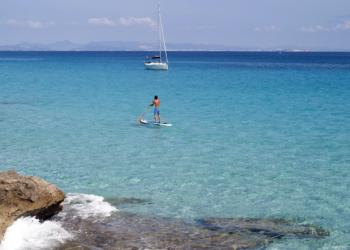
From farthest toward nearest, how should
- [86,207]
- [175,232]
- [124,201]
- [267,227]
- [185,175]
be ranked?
[185,175]
[124,201]
[86,207]
[267,227]
[175,232]

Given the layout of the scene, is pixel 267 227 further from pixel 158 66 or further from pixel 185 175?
pixel 158 66

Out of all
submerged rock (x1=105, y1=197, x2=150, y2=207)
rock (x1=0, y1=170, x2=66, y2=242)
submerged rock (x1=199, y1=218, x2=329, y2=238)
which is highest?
rock (x1=0, y1=170, x2=66, y2=242)

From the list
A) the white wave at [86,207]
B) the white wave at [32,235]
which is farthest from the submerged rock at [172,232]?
the white wave at [32,235]

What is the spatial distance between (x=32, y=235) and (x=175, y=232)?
10.2 ft

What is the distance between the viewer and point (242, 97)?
3778cm

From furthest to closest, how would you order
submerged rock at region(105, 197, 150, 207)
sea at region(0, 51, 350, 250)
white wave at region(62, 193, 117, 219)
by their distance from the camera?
submerged rock at region(105, 197, 150, 207) < white wave at region(62, 193, 117, 219) < sea at region(0, 51, 350, 250)

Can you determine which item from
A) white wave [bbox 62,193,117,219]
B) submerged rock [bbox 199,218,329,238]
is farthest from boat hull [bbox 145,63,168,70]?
submerged rock [bbox 199,218,329,238]

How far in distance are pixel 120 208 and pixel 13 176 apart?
3109 mm

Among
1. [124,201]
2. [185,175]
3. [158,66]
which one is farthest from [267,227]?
[158,66]

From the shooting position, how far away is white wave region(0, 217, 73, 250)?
26.8 feet

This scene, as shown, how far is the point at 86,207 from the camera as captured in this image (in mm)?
10586

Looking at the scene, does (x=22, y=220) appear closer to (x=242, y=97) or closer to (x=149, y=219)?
(x=149, y=219)

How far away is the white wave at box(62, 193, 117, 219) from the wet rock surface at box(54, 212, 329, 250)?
0.91ft

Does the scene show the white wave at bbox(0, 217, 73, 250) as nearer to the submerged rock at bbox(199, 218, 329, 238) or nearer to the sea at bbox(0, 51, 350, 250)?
the sea at bbox(0, 51, 350, 250)
